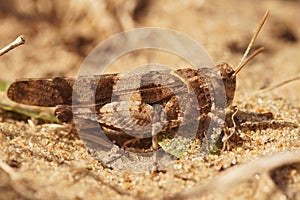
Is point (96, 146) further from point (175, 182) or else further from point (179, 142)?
point (175, 182)

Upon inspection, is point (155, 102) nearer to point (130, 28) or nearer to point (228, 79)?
point (228, 79)

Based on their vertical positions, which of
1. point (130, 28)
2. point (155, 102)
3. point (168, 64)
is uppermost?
point (130, 28)

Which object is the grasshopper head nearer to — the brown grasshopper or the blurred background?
the brown grasshopper

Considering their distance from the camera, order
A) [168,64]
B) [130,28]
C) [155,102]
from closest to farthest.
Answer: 1. [155,102]
2. [168,64]
3. [130,28]

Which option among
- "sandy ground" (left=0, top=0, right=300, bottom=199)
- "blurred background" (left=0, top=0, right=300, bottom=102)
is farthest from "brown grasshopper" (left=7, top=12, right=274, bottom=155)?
"blurred background" (left=0, top=0, right=300, bottom=102)

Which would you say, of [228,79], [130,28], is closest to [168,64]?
[130,28]

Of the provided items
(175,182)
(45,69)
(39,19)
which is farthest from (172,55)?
(175,182)
